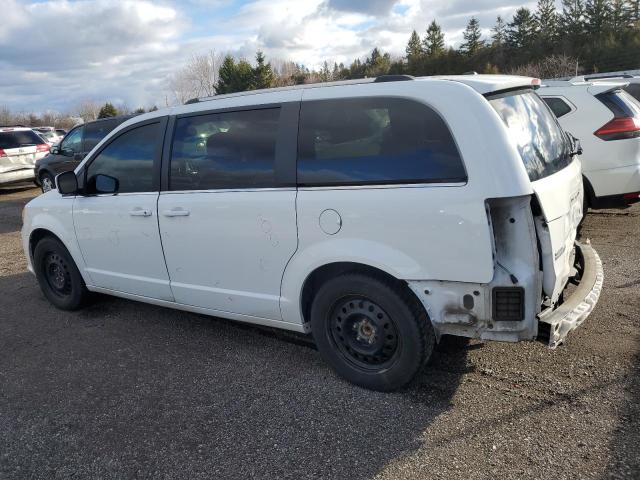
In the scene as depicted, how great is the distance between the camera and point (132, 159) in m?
4.45

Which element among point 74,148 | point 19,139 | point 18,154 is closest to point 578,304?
point 74,148

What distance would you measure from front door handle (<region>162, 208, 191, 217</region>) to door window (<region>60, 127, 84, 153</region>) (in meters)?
9.98

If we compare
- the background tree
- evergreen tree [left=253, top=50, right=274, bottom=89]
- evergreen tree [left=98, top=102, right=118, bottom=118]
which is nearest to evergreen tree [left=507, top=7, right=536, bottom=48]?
the background tree

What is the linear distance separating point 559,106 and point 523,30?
61.9m

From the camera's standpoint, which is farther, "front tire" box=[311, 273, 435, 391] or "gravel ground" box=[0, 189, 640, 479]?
"front tire" box=[311, 273, 435, 391]

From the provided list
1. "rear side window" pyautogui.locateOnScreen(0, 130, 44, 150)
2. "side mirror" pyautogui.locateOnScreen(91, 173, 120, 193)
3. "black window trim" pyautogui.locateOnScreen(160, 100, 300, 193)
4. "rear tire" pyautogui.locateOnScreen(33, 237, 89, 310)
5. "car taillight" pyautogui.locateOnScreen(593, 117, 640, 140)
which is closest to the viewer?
"black window trim" pyautogui.locateOnScreen(160, 100, 300, 193)

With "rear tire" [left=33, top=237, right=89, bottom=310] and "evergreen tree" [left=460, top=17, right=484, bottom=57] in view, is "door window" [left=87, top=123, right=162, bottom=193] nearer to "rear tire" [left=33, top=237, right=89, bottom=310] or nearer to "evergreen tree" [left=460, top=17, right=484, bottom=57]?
"rear tire" [left=33, top=237, right=89, bottom=310]

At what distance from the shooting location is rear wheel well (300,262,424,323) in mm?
3203

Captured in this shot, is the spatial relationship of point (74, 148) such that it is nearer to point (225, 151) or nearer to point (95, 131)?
point (95, 131)

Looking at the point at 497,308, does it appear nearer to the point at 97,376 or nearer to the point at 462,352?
the point at 462,352

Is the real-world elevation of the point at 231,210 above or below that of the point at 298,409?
above

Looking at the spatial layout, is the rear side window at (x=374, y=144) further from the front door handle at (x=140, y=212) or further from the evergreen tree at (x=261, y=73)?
the evergreen tree at (x=261, y=73)

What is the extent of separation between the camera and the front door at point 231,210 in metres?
3.52

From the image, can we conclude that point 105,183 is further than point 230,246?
Yes
